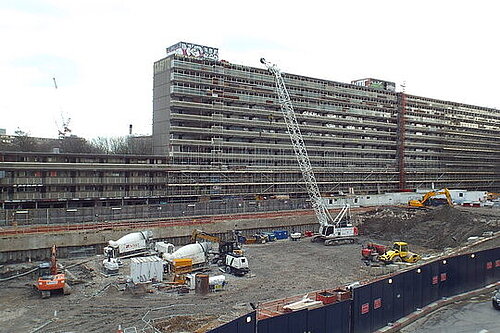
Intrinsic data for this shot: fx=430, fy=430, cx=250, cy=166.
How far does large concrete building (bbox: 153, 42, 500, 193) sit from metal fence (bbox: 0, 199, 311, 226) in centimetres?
1431

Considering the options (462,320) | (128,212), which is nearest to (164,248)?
(128,212)

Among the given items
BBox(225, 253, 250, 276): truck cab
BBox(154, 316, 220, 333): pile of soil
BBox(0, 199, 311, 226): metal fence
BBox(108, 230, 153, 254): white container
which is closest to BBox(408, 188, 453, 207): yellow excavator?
Result: BBox(0, 199, 311, 226): metal fence

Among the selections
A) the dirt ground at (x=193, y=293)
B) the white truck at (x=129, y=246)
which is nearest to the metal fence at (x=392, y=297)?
the dirt ground at (x=193, y=293)

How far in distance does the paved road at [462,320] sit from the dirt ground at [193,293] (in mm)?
10457

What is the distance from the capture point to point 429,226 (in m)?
60.7

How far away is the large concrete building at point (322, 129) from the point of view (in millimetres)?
78812

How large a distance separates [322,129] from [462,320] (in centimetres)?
7564

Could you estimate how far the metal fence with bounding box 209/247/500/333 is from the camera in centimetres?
2023

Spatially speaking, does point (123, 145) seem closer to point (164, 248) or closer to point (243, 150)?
point (243, 150)

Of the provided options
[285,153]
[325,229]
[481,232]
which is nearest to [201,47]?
[285,153]

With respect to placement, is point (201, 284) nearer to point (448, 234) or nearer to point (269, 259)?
point (269, 259)

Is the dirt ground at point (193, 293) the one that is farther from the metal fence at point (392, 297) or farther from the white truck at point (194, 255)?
the metal fence at point (392, 297)

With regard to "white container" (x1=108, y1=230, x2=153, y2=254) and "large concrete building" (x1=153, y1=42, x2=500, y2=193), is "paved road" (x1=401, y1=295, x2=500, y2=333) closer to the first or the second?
"white container" (x1=108, y1=230, x2=153, y2=254)

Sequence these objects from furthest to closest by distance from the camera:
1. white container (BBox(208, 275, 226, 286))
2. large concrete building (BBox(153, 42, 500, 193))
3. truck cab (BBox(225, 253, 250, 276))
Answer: large concrete building (BBox(153, 42, 500, 193)), truck cab (BBox(225, 253, 250, 276)), white container (BBox(208, 275, 226, 286))
